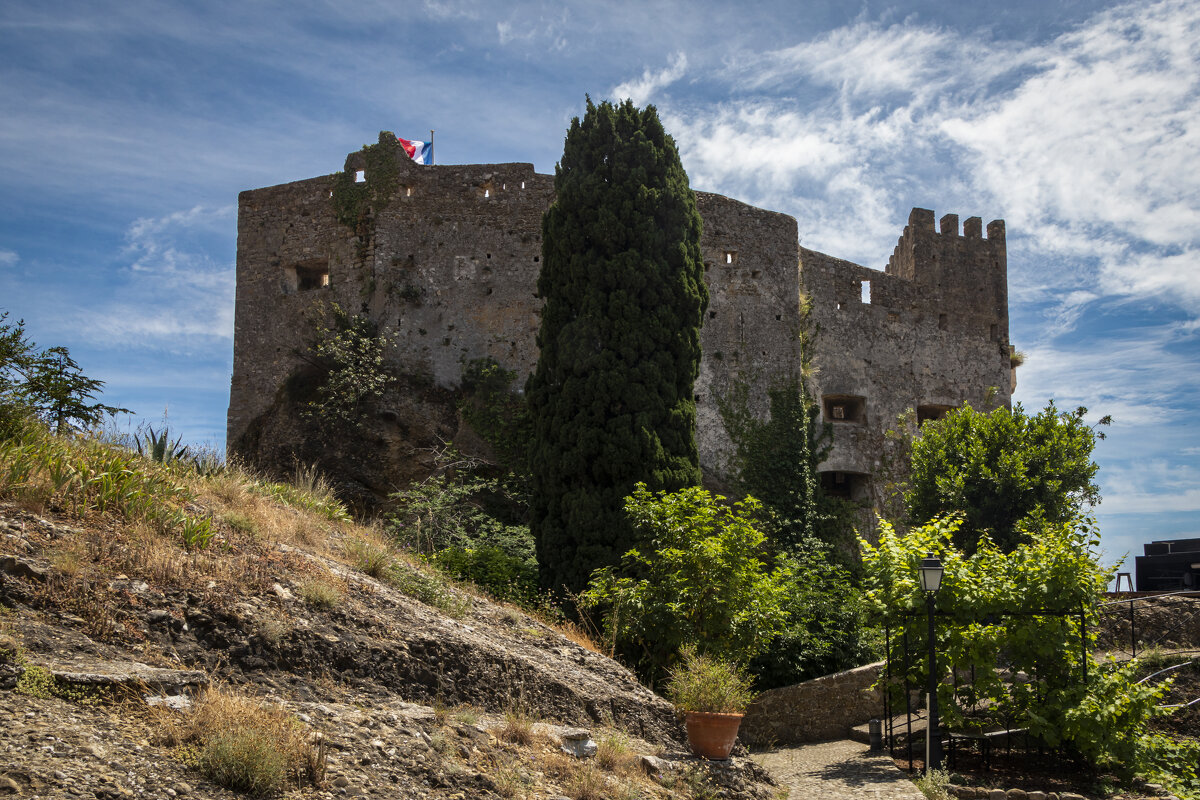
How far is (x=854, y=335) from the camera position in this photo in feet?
74.7

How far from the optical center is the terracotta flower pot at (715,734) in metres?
8.42

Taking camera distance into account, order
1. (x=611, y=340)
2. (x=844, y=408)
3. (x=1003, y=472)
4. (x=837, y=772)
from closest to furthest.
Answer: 1. (x=837, y=772)
2. (x=611, y=340)
3. (x=1003, y=472)
4. (x=844, y=408)

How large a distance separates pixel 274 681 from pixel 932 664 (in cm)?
688

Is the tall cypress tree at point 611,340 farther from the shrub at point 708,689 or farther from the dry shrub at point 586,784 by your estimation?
the dry shrub at point 586,784

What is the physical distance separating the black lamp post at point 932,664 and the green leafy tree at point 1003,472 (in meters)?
8.23

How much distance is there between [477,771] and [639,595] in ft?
15.3

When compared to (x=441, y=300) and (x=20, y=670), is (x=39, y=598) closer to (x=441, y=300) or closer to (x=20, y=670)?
(x=20, y=670)

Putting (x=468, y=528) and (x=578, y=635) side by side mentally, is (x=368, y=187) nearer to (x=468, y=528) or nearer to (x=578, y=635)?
(x=468, y=528)

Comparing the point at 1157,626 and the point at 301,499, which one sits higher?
the point at 301,499

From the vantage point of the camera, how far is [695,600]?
10586 millimetres

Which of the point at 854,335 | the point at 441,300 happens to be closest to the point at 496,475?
the point at 441,300

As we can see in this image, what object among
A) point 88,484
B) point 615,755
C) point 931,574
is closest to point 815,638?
point 931,574

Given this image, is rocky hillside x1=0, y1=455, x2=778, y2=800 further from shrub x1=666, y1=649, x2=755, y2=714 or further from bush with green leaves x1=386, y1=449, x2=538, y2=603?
bush with green leaves x1=386, y1=449, x2=538, y2=603

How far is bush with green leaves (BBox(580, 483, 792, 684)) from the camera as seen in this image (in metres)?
10.5
